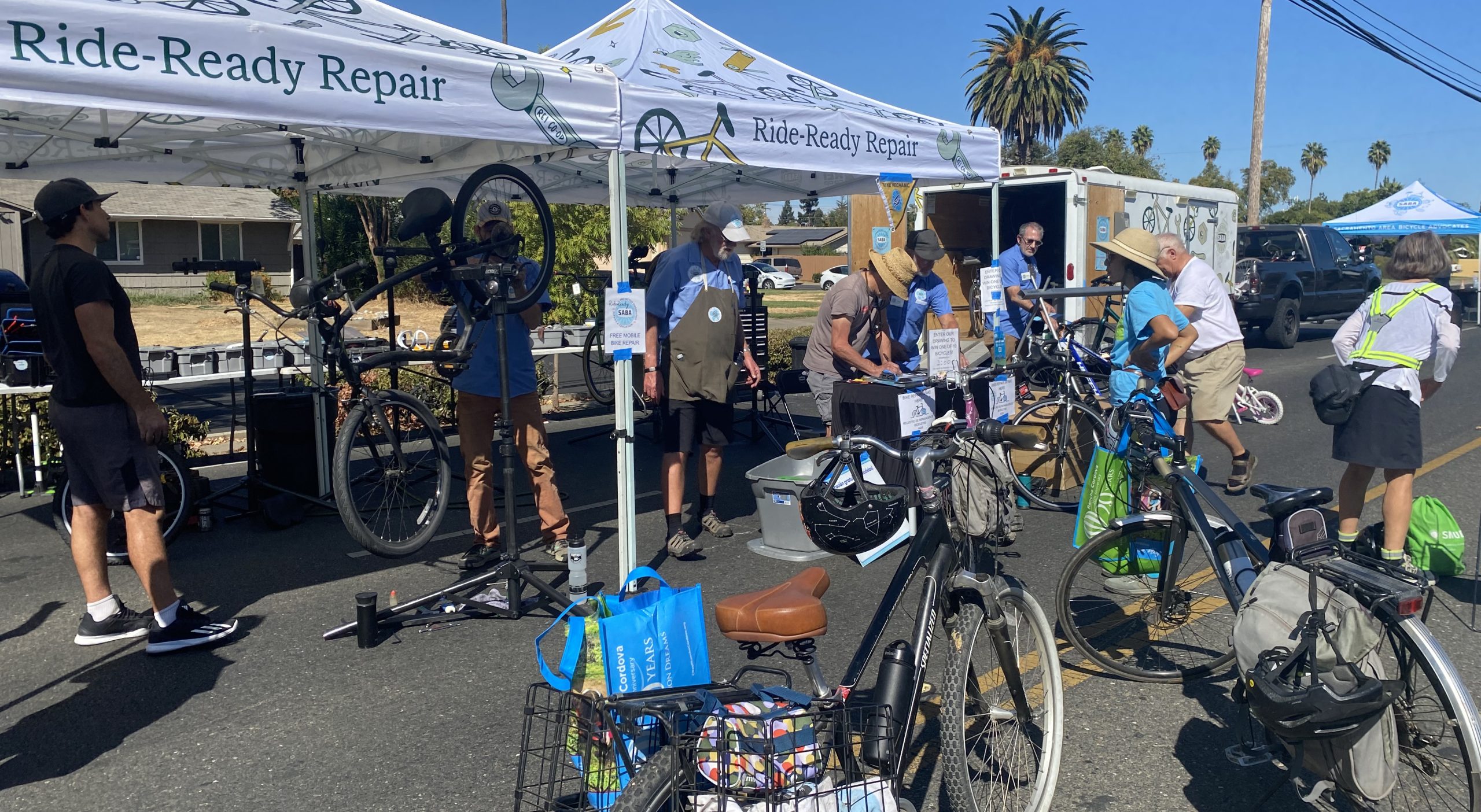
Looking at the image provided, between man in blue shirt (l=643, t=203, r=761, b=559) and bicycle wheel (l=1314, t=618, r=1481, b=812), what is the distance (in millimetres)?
3754

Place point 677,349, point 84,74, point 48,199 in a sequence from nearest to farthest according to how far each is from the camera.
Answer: point 84,74
point 48,199
point 677,349

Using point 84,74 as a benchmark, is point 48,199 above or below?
below

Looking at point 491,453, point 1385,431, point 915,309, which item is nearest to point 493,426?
point 491,453

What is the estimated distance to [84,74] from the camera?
3.70 m

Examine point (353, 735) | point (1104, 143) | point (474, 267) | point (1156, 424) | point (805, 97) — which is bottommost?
point (353, 735)

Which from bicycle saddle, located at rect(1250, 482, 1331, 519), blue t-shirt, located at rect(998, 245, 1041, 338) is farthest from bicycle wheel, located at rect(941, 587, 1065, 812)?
blue t-shirt, located at rect(998, 245, 1041, 338)

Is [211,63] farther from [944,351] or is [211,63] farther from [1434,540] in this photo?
[1434,540]

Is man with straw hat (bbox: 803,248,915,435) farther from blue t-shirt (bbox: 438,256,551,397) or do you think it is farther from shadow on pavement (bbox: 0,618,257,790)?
shadow on pavement (bbox: 0,618,257,790)

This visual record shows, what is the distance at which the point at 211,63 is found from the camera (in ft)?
13.1

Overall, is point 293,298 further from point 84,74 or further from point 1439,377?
point 1439,377

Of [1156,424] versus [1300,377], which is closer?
[1156,424]

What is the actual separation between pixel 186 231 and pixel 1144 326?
37.0m

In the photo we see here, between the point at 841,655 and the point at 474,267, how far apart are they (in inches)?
94.2

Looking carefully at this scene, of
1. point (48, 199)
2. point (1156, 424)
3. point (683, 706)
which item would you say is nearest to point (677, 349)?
point (1156, 424)
